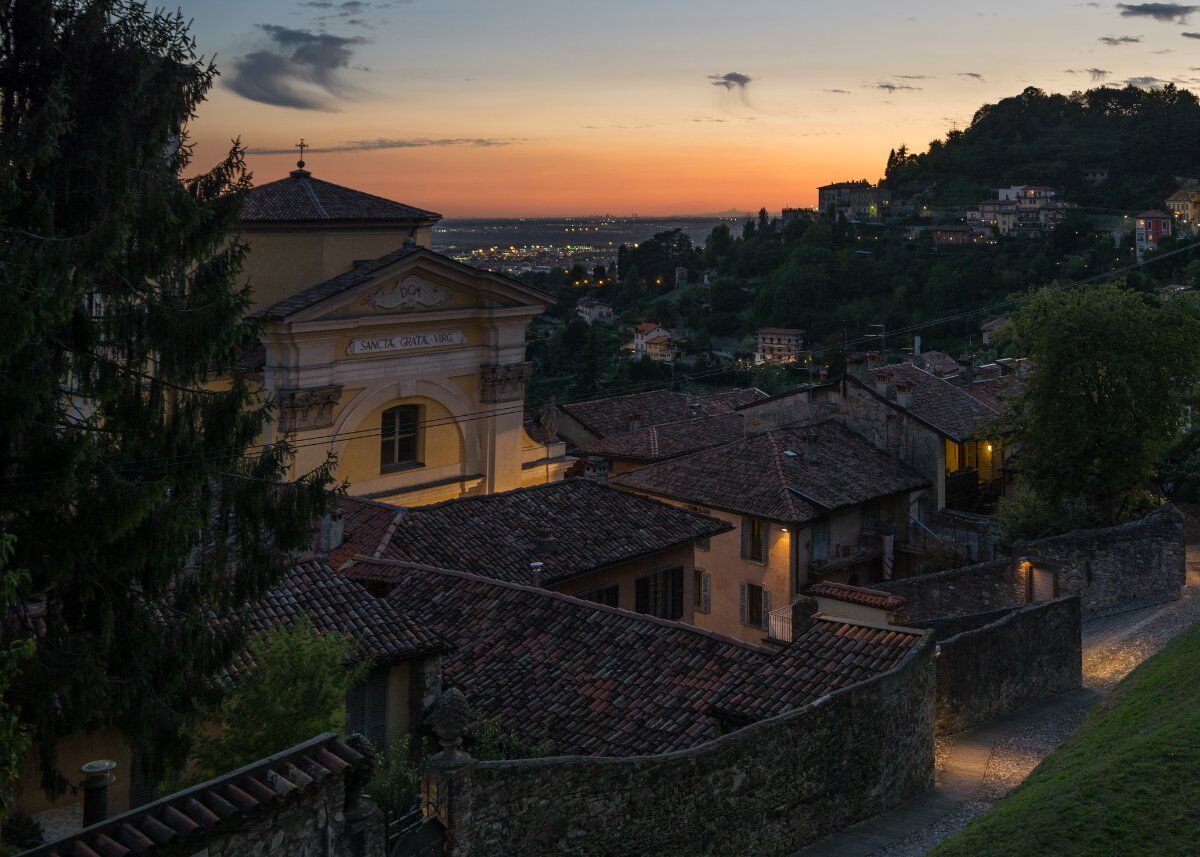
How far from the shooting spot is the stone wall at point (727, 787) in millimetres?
10016

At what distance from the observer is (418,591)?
1792 cm

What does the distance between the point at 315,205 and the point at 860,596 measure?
774 inches

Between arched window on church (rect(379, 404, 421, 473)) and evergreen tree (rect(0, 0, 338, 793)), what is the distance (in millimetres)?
17128

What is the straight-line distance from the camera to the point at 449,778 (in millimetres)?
9641

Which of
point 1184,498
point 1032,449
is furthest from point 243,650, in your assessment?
point 1184,498

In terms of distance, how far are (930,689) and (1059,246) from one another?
420 feet

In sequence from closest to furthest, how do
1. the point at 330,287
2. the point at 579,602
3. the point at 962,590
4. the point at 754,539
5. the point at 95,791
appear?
the point at 95,791 → the point at 579,602 → the point at 962,590 → the point at 330,287 → the point at 754,539

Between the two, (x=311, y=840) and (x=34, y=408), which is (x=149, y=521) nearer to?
(x=34, y=408)

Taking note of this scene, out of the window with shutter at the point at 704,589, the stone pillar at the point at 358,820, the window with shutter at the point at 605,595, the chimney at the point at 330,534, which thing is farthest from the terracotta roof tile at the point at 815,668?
the window with shutter at the point at 704,589

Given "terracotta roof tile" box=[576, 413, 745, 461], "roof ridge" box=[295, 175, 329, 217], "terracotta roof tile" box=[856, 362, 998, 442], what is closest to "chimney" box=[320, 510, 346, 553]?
"roof ridge" box=[295, 175, 329, 217]

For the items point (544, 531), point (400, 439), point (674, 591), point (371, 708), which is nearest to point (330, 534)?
point (544, 531)

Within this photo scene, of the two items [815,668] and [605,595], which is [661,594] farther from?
[815,668]

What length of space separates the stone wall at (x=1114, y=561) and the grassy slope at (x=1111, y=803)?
13.2 m

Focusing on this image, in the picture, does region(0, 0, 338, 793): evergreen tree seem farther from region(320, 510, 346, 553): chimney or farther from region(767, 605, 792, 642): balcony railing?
region(767, 605, 792, 642): balcony railing
